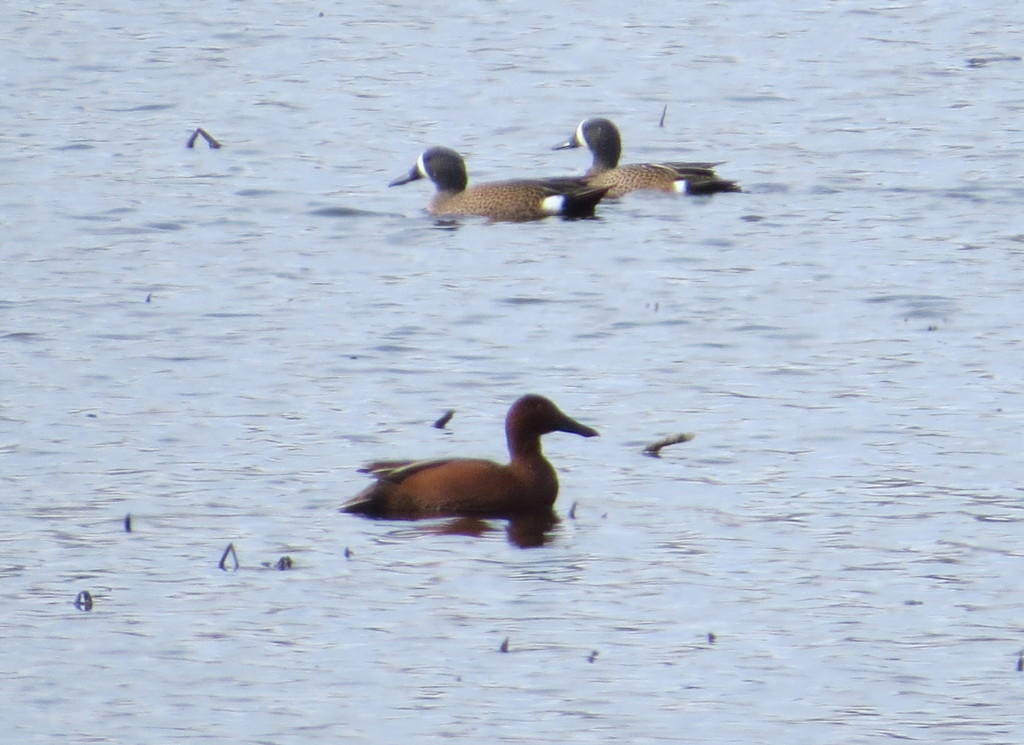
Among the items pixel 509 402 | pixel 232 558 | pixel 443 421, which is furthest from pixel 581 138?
pixel 232 558

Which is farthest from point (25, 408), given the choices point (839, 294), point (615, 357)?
point (839, 294)

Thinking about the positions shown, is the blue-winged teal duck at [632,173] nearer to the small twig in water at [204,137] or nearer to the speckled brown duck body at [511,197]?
the speckled brown duck body at [511,197]

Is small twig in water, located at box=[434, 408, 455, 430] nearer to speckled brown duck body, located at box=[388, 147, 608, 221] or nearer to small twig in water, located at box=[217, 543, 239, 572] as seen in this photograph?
small twig in water, located at box=[217, 543, 239, 572]

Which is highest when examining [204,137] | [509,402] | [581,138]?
[581,138]

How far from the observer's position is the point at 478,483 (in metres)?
10.5

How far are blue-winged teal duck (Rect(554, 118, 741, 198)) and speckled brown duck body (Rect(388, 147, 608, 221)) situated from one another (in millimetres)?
461

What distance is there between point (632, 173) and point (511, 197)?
1203 millimetres

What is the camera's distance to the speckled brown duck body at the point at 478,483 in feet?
33.9

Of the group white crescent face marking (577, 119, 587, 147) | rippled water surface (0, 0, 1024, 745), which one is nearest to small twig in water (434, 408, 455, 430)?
rippled water surface (0, 0, 1024, 745)

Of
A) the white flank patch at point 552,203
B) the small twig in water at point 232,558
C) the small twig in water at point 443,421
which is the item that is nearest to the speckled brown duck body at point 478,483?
the small twig in water at point 232,558

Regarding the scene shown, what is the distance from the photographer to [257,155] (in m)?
20.7

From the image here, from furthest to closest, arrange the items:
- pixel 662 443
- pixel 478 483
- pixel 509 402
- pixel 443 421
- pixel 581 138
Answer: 1. pixel 581 138
2. pixel 509 402
3. pixel 443 421
4. pixel 662 443
5. pixel 478 483

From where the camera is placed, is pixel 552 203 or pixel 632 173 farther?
pixel 632 173

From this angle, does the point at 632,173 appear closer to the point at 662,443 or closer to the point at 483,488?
the point at 662,443
